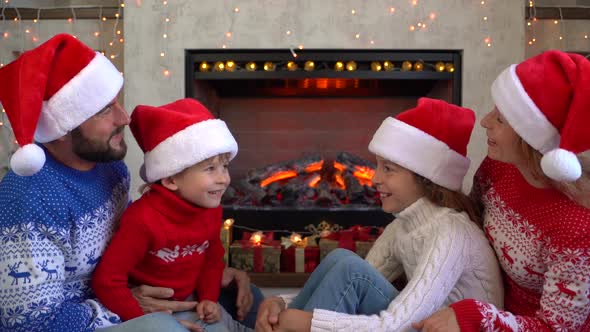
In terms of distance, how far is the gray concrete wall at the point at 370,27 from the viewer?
3.04 meters

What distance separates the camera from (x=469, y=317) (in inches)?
53.9

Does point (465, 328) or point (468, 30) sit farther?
point (468, 30)

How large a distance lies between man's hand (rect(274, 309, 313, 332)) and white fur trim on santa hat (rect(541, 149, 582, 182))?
630 mm

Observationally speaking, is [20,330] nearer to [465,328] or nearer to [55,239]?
[55,239]

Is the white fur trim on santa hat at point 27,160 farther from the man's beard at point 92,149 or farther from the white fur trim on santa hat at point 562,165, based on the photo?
the white fur trim on santa hat at point 562,165

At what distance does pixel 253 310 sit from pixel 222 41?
1.61 m

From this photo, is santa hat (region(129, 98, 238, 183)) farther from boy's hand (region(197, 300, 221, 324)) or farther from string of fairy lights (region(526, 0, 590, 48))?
string of fairy lights (region(526, 0, 590, 48))

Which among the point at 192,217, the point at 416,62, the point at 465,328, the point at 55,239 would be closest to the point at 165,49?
the point at 416,62

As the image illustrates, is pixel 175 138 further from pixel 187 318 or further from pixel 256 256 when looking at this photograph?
pixel 256 256

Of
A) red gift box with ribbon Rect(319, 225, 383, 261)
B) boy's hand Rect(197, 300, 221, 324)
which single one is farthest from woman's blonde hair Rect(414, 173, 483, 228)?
red gift box with ribbon Rect(319, 225, 383, 261)

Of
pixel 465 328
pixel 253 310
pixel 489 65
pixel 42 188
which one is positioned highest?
pixel 489 65

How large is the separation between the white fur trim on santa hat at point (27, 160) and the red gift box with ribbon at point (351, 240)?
1811 millimetres

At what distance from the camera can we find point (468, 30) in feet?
10.0

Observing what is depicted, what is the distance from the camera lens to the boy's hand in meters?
1.64
